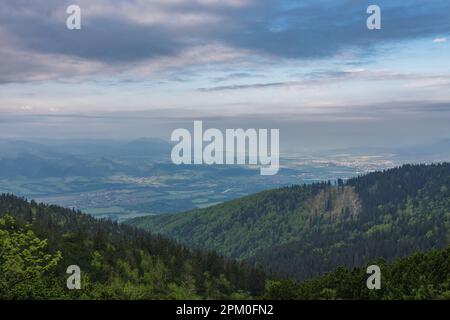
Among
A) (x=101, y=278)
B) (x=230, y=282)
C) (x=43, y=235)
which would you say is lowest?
(x=230, y=282)

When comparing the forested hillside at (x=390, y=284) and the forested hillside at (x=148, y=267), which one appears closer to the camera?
the forested hillside at (x=390, y=284)

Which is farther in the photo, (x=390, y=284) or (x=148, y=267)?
(x=148, y=267)

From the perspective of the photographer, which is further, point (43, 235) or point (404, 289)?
point (43, 235)

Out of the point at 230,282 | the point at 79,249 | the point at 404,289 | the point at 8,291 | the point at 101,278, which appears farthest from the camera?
the point at 230,282

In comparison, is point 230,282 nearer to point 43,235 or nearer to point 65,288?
point 43,235

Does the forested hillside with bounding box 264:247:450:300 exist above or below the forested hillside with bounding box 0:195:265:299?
above

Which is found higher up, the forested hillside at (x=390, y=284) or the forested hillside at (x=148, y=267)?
the forested hillside at (x=390, y=284)

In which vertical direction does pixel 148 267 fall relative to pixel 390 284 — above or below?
below

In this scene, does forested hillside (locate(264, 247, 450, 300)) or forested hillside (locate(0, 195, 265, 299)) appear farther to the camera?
forested hillside (locate(0, 195, 265, 299))
